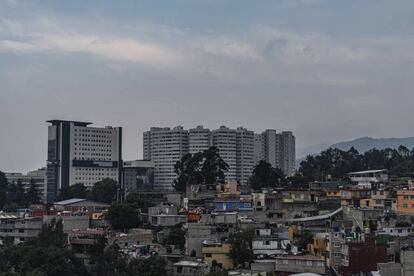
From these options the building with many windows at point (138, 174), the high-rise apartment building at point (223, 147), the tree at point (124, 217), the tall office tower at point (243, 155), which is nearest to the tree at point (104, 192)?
the tree at point (124, 217)

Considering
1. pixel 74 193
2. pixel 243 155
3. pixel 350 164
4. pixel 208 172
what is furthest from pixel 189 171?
pixel 243 155

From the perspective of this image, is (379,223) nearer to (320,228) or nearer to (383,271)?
(320,228)

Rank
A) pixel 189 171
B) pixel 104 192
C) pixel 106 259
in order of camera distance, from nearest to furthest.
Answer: pixel 106 259
pixel 189 171
pixel 104 192

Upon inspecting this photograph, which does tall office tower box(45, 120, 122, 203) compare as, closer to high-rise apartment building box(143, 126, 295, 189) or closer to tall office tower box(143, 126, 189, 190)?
tall office tower box(143, 126, 189, 190)

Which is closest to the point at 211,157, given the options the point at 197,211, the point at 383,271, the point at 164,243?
the point at 197,211

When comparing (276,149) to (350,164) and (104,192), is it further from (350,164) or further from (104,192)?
(104,192)

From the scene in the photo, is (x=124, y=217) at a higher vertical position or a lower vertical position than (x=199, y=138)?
lower

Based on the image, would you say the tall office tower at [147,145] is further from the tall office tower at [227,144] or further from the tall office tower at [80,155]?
the tall office tower at [227,144]
